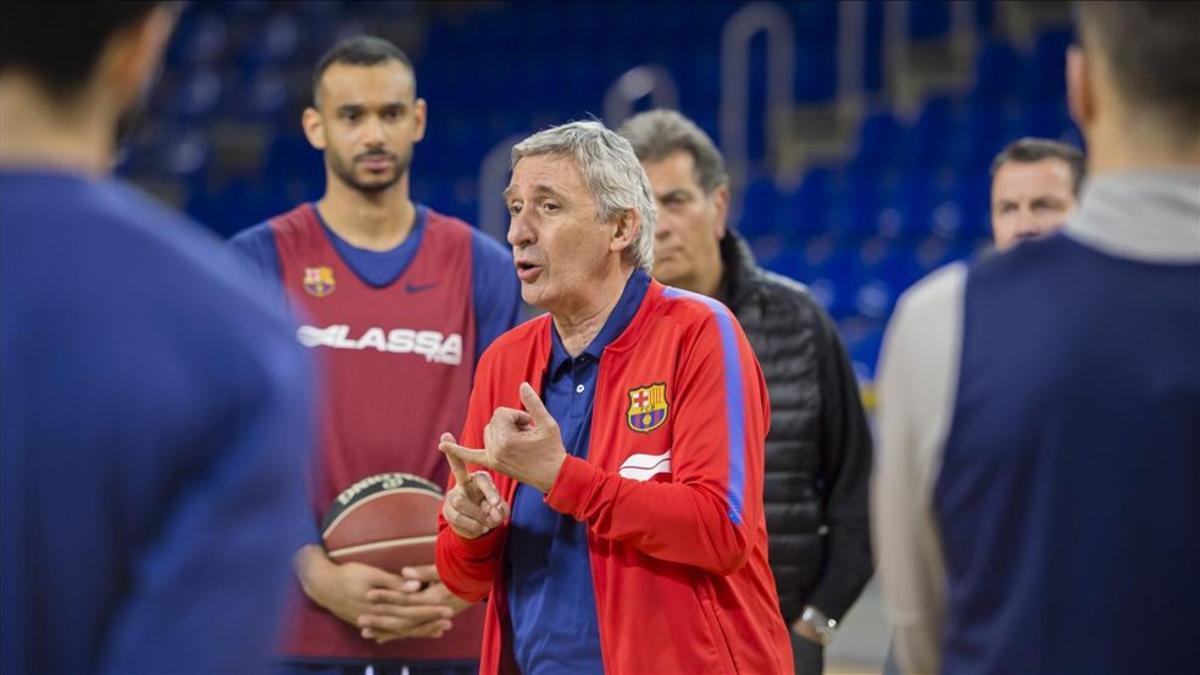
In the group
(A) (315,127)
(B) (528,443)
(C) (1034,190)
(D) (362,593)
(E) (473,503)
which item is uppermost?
(A) (315,127)

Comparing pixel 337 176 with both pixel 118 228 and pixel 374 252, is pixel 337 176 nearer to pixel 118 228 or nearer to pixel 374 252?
pixel 374 252

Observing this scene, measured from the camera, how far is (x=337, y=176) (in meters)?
4.67

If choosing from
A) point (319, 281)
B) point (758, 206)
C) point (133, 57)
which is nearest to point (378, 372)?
point (319, 281)

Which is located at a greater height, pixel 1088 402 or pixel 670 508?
pixel 1088 402

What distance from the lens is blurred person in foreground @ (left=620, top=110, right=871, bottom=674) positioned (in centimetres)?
446

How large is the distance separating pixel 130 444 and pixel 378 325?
2821 mm

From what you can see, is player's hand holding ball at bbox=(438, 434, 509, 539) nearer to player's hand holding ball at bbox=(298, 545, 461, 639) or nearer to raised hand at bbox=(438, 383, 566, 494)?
raised hand at bbox=(438, 383, 566, 494)

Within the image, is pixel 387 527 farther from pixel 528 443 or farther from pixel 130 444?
pixel 130 444

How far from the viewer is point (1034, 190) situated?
4.61 metres

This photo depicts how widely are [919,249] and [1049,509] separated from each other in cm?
961

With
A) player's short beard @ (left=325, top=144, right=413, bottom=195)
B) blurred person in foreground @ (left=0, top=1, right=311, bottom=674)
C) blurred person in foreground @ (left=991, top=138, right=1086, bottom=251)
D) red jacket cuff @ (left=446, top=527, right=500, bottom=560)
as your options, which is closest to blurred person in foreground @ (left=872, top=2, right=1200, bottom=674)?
blurred person in foreground @ (left=0, top=1, right=311, bottom=674)

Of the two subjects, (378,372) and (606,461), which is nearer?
(606,461)

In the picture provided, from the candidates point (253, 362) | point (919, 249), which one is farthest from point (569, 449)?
point (919, 249)

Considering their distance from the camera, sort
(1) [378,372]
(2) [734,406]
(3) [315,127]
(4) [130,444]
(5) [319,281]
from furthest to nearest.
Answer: (3) [315,127]
(5) [319,281]
(1) [378,372]
(2) [734,406]
(4) [130,444]
